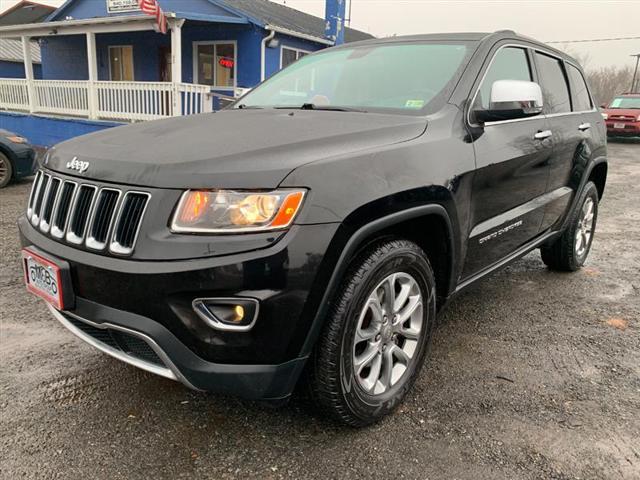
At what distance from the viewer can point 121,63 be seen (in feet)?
58.0

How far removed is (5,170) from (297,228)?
25.5 feet

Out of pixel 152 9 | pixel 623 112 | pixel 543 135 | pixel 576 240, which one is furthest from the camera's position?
pixel 623 112

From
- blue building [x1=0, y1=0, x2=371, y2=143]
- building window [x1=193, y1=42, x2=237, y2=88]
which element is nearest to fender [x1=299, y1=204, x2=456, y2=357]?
blue building [x1=0, y1=0, x2=371, y2=143]

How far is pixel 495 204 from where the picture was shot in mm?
2996

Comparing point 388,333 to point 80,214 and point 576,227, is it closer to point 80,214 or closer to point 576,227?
point 80,214

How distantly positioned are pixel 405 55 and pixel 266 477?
2457 millimetres

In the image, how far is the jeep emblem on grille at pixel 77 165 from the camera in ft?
7.16

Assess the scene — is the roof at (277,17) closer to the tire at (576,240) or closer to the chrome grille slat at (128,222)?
the tire at (576,240)

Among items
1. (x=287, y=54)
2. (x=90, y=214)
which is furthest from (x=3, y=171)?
(x=287, y=54)

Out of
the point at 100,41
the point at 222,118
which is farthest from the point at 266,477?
the point at 100,41

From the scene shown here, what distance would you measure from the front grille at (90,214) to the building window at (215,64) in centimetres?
1365

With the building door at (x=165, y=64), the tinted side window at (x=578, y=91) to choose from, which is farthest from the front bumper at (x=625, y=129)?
the tinted side window at (x=578, y=91)

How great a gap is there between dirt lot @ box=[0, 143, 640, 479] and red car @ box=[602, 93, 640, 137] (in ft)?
56.5

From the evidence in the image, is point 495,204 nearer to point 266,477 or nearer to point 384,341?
point 384,341
